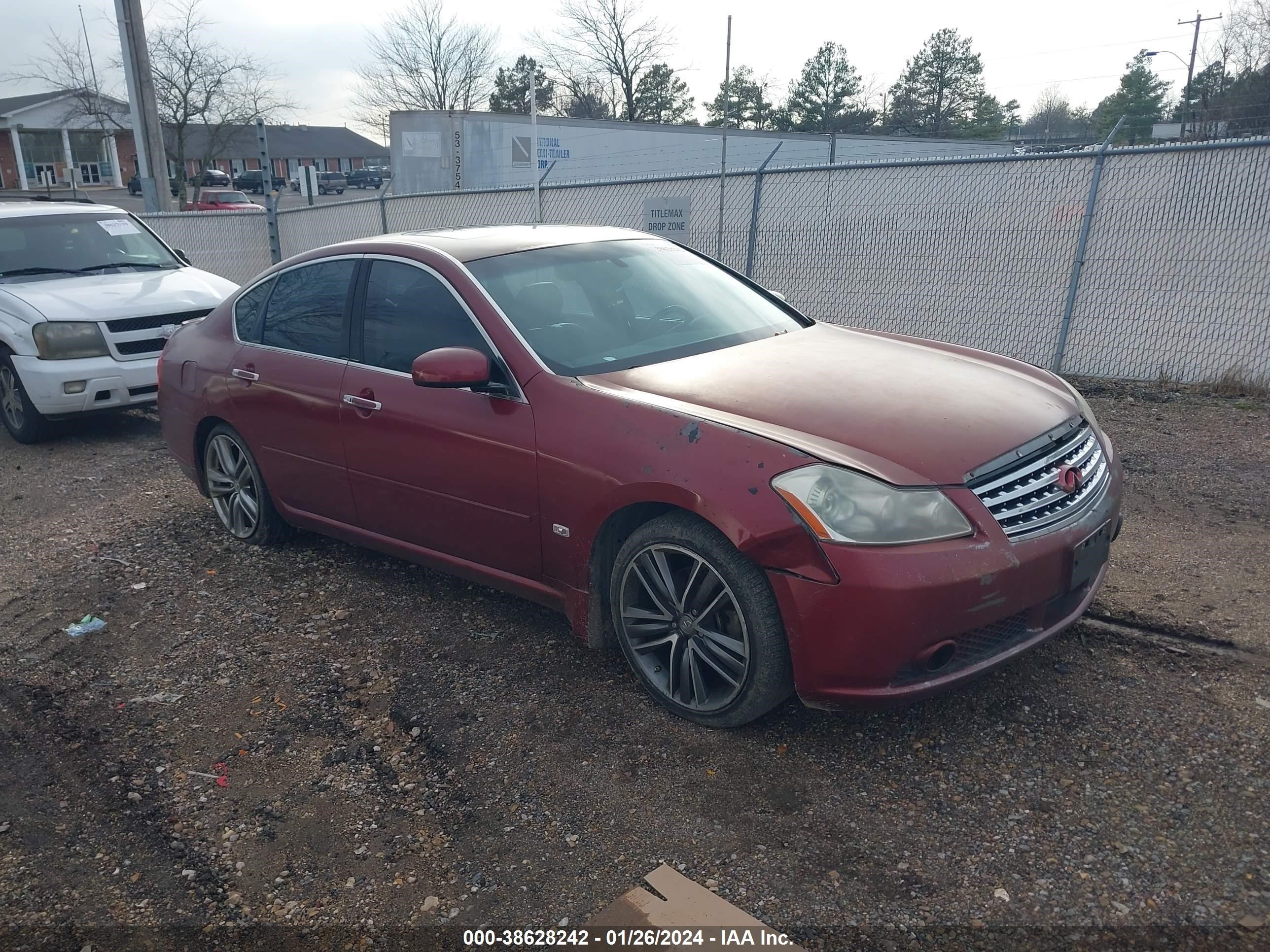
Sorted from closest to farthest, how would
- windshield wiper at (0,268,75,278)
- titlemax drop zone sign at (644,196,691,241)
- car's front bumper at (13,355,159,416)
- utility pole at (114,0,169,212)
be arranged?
car's front bumper at (13,355,159,416), windshield wiper at (0,268,75,278), titlemax drop zone sign at (644,196,691,241), utility pole at (114,0,169,212)

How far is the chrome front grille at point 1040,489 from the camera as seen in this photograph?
293 cm

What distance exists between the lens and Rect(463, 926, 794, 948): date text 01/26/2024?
2352 millimetres

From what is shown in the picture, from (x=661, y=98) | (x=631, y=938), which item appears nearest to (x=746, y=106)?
(x=661, y=98)

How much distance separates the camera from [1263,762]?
2.88 metres

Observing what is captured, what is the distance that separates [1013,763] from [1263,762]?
0.74 metres

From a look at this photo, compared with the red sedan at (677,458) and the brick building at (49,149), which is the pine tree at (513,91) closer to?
the brick building at (49,149)

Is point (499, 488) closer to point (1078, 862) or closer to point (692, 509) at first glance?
point (692, 509)

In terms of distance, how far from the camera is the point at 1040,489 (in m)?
3.04

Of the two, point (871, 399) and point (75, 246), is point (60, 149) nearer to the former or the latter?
point (75, 246)

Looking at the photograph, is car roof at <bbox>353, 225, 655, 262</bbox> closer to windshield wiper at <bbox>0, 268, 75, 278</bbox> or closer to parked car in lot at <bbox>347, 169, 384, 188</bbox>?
windshield wiper at <bbox>0, 268, 75, 278</bbox>

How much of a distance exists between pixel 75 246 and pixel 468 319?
21.4 feet

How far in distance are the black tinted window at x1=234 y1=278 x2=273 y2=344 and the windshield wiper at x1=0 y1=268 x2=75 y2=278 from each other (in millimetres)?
4252

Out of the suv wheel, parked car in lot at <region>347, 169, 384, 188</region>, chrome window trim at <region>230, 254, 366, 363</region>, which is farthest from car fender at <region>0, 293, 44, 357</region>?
parked car in lot at <region>347, 169, 384, 188</region>

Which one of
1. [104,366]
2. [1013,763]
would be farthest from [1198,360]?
[104,366]
